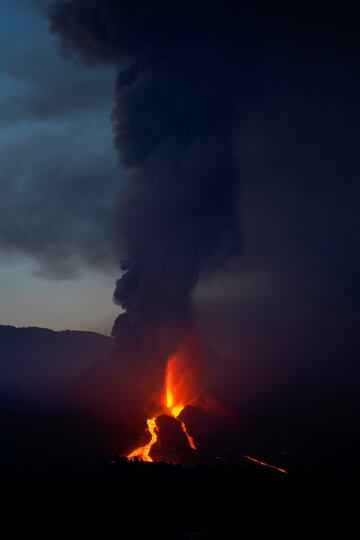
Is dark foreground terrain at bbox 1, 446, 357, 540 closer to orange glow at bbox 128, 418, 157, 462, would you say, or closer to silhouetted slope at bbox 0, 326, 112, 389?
orange glow at bbox 128, 418, 157, 462

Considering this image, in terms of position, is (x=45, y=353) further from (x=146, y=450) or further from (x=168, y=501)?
(x=168, y=501)

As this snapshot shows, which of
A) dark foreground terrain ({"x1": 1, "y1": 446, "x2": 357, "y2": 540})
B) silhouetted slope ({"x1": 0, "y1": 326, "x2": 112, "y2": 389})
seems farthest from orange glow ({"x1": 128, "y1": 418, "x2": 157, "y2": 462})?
silhouetted slope ({"x1": 0, "y1": 326, "x2": 112, "y2": 389})

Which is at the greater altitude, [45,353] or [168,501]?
[45,353]

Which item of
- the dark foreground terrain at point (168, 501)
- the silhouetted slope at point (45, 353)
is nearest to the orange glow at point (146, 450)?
the dark foreground terrain at point (168, 501)

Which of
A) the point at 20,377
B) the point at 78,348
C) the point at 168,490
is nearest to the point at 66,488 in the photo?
the point at 168,490

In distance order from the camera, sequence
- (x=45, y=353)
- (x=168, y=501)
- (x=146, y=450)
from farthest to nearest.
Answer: (x=45, y=353)
(x=146, y=450)
(x=168, y=501)

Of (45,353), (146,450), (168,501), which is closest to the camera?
(168,501)

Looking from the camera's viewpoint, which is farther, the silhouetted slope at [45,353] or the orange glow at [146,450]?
the silhouetted slope at [45,353]

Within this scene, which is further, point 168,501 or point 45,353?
point 45,353

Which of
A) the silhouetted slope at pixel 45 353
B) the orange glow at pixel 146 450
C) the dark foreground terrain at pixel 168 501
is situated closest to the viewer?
the dark foreground terrain at pixel 168 501

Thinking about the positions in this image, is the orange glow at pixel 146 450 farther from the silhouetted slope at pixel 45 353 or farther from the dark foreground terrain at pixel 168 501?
the silhouetted slope at pixel 45 353

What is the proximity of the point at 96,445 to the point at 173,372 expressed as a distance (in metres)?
14.7

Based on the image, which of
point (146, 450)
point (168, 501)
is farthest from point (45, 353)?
point (168, 501)

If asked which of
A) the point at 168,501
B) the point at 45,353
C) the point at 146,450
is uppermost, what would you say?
the point at 45,353
